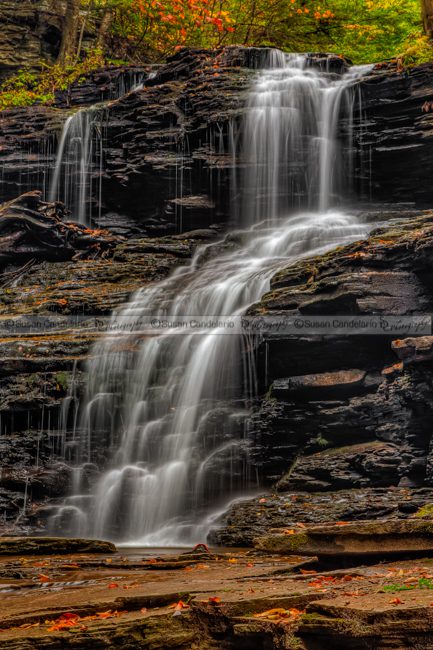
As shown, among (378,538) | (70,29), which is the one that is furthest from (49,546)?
(70,29)

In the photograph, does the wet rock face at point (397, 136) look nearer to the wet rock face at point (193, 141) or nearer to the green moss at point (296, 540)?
the wet rock face at point (193, 141)

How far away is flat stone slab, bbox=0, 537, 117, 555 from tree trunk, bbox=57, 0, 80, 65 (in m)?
23.6

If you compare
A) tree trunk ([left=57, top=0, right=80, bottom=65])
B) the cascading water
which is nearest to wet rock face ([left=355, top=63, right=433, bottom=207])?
the cascading water

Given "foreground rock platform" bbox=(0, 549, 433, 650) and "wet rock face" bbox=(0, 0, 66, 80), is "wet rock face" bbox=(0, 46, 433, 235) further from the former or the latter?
"foreground rock platform" bbox=(0, 549, 433, 650)

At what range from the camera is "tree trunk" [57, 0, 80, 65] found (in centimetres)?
2841

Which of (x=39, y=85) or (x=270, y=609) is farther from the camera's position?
(x=39, y=85)

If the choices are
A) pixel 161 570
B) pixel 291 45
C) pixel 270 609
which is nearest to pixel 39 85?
pixel 291 45

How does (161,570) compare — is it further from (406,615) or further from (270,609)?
(406,615)

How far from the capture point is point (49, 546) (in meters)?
8.84

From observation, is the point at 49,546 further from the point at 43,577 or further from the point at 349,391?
the point at 349,391

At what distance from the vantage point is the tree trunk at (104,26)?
2953cm

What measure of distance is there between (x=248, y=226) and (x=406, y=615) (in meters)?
16.9

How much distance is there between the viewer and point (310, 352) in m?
11.4

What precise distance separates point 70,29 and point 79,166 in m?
10.4
